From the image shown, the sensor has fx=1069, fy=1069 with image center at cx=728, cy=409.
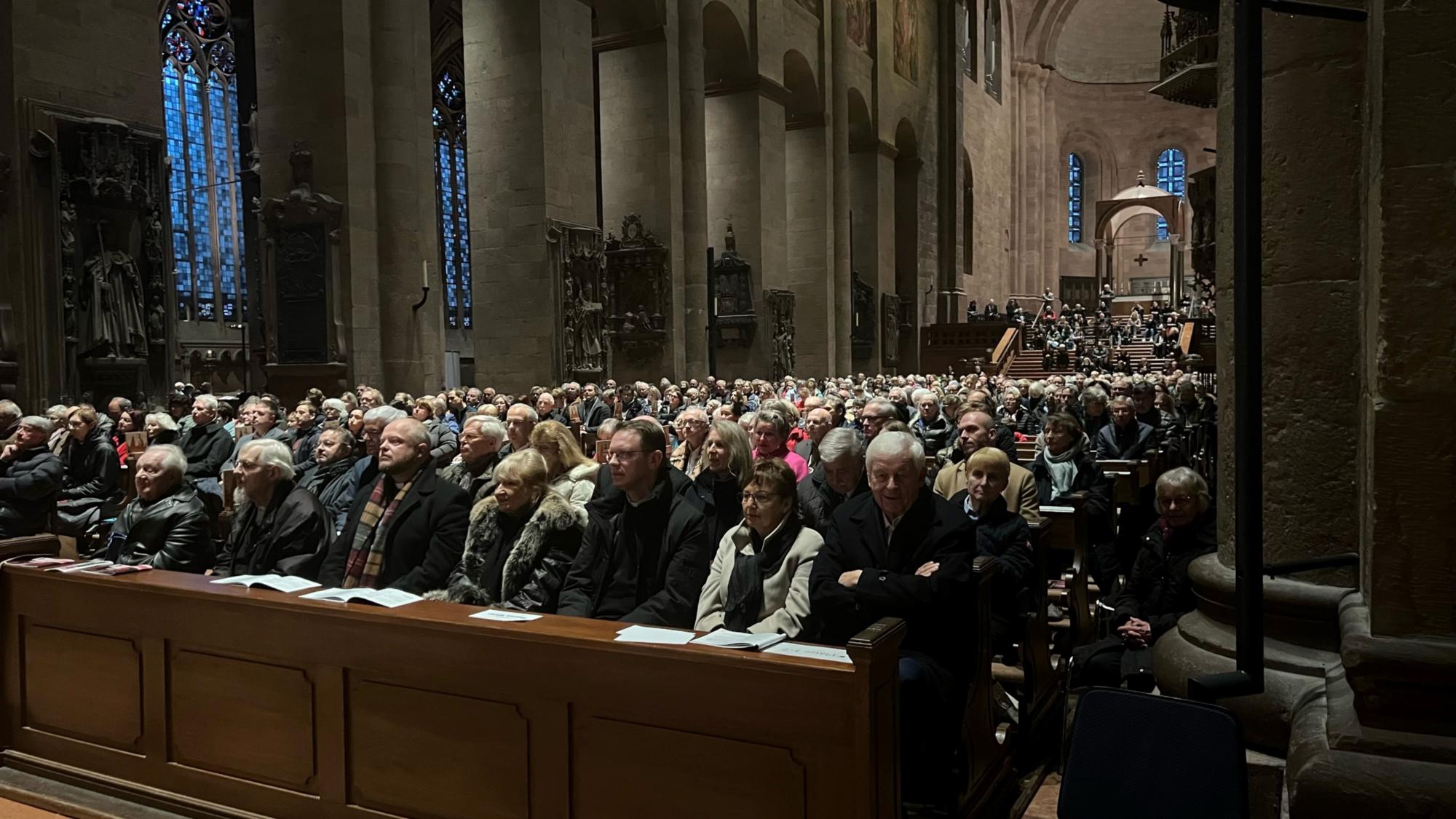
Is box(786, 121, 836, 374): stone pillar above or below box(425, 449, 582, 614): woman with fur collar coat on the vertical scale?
above

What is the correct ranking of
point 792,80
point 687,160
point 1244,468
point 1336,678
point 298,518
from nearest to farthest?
point 1244,468, point 1336,678, point 298,518, point 687,160, point 792,80

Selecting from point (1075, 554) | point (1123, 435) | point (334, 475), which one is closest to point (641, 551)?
point (1075, 554)

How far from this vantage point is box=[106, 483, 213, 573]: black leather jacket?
18.1 ft

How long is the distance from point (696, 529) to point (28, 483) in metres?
5.89

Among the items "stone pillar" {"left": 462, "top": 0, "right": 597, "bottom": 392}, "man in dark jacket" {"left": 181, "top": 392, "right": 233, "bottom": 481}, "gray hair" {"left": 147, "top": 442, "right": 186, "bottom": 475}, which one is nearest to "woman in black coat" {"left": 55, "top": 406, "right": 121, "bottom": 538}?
"man in dark jacket" {"left": 181, "top": 392, "right": 233, "bottom": 481}

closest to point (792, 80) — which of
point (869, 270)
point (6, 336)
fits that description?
point (869, 270)

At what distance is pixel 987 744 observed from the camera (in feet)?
14.0

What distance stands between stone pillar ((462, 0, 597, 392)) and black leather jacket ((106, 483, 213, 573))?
13.1 metres

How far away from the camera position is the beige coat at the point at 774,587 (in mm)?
4199

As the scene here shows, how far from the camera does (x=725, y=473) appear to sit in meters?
6.01

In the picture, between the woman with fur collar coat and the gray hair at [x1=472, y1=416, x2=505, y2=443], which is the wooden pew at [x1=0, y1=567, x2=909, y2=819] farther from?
the gray hair at [x1=472, y1=416, x2=505, y2=443]

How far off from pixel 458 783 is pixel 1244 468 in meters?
2.65

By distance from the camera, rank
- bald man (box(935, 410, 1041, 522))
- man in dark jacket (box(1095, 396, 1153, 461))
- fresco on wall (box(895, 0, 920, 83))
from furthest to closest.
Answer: fresco on wall (box(895, 0, 920, 83)) → man in dark jacket (box(1095, 396, 1153, 461)) → bald man (box(935, 410, 1041, 522))

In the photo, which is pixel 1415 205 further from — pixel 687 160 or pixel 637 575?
pixel 687 160
